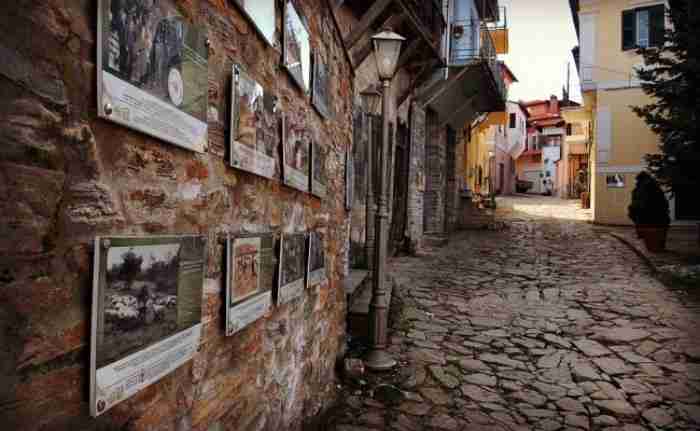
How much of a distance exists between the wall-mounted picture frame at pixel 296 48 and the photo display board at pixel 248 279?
0.94 meters

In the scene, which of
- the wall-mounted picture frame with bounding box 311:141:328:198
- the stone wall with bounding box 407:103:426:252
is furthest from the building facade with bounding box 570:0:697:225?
the wall-mounted picture frame with bounding box 311:141:328:198

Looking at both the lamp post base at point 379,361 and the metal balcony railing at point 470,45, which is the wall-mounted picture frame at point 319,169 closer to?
the lamp post base at point 379,361

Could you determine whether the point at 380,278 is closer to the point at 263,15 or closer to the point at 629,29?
the point at 263,15

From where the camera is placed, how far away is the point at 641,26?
574 inches

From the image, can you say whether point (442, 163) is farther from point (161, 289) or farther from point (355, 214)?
point (161, 289)

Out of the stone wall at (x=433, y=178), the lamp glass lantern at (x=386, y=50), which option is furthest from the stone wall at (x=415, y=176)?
the lamp glass lantern at (x=386, y=50)

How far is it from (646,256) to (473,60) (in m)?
5.96

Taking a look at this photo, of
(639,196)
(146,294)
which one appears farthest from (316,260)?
(639,196)

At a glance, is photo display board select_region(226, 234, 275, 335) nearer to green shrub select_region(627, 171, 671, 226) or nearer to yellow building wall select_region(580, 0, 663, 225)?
green shrub select_region(627, 171, 671, 226)

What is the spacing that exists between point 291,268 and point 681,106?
8914 mm

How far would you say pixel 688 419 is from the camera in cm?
353

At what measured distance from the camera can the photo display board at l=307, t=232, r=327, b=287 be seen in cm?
296

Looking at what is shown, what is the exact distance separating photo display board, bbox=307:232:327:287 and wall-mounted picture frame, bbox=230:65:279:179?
2.81 feet

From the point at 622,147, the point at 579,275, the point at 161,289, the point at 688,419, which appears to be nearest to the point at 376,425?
the point at 688,419
